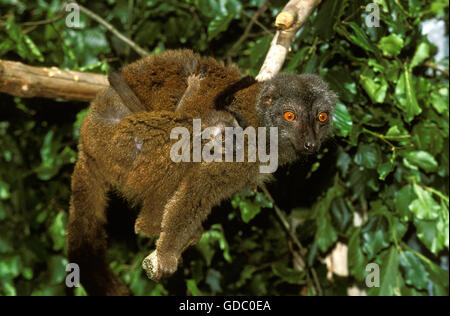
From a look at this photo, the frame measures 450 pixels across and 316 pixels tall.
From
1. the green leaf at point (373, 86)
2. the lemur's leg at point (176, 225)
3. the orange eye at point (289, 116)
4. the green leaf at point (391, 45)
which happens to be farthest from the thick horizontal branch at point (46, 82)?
the green leaf at point (391, 45)

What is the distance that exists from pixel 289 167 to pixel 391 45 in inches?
44.3

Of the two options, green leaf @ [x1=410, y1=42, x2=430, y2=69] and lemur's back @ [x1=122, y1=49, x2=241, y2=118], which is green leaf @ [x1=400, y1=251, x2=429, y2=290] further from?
lemur's back @ [x1=122, y1=49, x2=241, y2=118]

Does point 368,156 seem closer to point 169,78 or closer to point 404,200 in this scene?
point 404,200

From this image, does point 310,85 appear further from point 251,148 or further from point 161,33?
point 161,33

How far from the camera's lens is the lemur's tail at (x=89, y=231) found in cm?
274

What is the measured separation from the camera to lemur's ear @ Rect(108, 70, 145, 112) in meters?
2.46

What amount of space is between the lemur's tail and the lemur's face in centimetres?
121

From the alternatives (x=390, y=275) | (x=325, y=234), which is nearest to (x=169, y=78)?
(x=325, y=234)

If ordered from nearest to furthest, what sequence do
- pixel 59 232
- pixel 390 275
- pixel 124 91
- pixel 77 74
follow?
1. pixel 124 91
2. pixel 390 275
3. pixel 77 74
4. pixel 59 232

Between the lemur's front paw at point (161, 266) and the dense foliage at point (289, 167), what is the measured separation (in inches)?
34.5

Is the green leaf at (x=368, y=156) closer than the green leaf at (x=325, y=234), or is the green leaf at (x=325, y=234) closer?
the green leaf at (x=368, y=156)

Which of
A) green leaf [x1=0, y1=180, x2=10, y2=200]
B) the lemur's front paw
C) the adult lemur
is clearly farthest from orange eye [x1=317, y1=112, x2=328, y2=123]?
green leaf [x1=0, y1=180, x2=10, y2=200]

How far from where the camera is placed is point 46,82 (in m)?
3.16

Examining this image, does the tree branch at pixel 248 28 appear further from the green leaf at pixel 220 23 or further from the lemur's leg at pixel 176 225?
the lemur's leg at pixel 176 225
